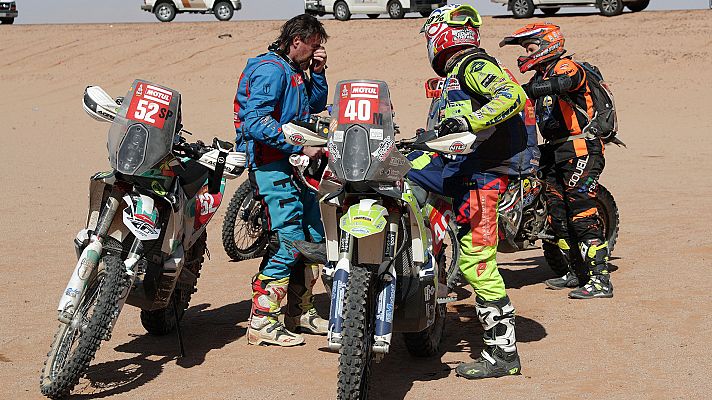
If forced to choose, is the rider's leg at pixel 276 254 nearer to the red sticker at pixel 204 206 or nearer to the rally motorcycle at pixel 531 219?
the red sticker at pixel 204 206

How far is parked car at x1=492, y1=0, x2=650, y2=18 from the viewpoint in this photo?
29.7 metres

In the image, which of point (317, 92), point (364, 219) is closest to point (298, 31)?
point (317, 92)

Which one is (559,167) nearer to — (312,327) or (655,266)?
(655,266)

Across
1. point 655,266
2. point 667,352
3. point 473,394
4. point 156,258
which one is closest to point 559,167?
point 655,266

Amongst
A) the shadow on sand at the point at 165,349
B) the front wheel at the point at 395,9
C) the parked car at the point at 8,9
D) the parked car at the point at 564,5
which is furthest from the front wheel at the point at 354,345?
the parked car at the point at 8,9

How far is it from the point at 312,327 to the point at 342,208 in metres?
1.88

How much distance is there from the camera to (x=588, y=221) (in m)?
8.45

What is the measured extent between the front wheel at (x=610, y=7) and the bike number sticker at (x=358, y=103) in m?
25.6

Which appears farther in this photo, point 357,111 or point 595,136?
point 595,136

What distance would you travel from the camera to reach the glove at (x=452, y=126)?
5.73 m

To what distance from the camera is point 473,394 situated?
5965 millimetres

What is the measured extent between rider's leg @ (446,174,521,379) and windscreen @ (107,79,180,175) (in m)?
1.72

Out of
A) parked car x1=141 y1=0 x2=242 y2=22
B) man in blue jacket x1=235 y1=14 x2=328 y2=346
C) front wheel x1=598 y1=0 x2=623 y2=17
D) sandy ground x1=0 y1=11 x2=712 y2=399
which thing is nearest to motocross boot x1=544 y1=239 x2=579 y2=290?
sandy ground x1=0 y1=11 x2=712 y2=399

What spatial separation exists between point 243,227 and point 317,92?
269 cm
